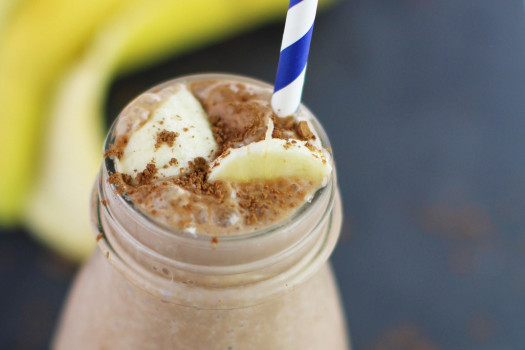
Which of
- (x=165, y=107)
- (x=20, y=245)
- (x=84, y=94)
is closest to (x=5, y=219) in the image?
(x=20, y=245)

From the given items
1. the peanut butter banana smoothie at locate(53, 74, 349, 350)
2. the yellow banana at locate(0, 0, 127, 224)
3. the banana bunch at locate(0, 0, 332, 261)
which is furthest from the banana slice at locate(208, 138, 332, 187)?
the yellow banana at locate(0, 0, 127, 224)

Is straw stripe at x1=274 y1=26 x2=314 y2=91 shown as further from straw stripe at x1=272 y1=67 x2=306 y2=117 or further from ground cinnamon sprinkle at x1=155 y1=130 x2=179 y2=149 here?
ground cinnamon sprinkle at x1=155 y1=130 x2=179 y2=149

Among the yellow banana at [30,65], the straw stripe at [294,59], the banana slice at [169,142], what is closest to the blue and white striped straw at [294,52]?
the straw stripe at [294,59]

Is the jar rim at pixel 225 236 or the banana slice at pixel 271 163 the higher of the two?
the banana slice at pixel 271 163

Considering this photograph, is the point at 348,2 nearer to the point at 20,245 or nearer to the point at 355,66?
the point at 355,66

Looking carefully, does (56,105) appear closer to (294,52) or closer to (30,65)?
(30,65)

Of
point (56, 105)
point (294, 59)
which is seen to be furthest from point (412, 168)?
point (294, 59)

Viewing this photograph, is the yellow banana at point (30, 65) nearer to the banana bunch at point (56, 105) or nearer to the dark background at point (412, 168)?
the banana bunch at point (56, 105)

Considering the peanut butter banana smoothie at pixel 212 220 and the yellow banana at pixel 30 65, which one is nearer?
the peanut butter banana smoothie at pixel 212 220
